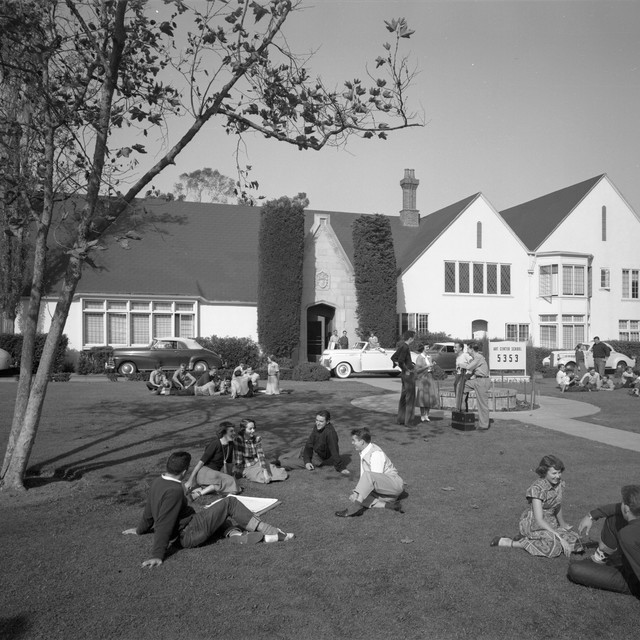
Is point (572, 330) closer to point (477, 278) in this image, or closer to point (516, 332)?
point (516, 332)

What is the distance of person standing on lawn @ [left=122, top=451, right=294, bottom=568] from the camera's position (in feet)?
20.2

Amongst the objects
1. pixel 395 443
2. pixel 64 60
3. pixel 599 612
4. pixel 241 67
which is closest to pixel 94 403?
pixel 395 443

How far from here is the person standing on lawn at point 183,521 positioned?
6.16 metres

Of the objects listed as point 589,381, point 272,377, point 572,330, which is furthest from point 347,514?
point 572,330

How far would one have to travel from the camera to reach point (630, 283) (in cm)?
3903

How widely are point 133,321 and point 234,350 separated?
518 centimetres

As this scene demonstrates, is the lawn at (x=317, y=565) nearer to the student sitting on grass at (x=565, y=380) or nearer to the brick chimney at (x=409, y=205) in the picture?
the student sitting on grass at (x=565, y=380)

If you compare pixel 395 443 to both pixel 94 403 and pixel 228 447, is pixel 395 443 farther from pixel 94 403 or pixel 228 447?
pixel 94 403

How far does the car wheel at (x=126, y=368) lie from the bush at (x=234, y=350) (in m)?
3.85

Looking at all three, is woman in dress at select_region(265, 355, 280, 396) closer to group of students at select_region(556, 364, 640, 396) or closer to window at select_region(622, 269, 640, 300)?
group of students at select_region(556, 364, 640, 396)

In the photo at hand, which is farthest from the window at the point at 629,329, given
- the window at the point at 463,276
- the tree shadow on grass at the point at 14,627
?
the tree shadow on grass at the point at 14,627

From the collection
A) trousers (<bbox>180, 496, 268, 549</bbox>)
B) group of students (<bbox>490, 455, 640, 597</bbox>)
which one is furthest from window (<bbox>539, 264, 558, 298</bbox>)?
trousers (<bbox>180, 496, 268, 549</bbox>)

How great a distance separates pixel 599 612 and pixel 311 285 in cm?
2904

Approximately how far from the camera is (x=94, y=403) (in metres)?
17.3
